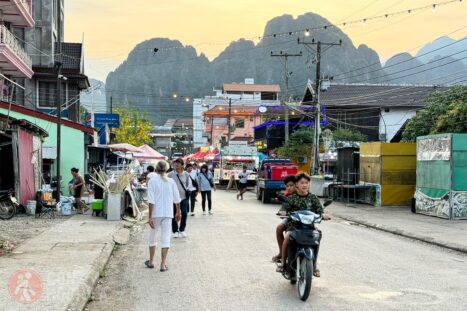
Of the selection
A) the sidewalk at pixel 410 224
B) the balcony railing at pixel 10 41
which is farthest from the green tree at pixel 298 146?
the balcony railing at pixel 10 41

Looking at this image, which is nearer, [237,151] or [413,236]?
[413,236]

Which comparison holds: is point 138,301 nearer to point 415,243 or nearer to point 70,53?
point 415,243

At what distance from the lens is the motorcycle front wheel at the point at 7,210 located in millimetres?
17938

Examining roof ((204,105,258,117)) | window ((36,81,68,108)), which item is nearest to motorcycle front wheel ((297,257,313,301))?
window ((36,81,68,108))

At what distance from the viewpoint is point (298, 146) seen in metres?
45.0

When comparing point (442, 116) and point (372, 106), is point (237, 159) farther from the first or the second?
point (442, 116)

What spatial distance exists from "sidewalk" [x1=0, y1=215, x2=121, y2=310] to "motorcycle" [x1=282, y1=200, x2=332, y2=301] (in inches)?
111

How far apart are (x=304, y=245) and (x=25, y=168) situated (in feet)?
51.7

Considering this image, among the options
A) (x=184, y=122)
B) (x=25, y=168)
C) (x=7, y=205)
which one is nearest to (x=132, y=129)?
(x=25, y=168)

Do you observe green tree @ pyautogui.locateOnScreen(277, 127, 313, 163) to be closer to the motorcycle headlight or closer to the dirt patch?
the dirt patch

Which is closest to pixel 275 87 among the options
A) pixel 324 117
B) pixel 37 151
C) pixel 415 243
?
pixel 324 117

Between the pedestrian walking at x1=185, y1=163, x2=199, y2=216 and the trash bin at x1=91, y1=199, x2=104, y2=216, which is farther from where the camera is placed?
the trash bin at x1=91, y1=199, x2=104, y2=216

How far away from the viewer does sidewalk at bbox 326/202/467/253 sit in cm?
1459

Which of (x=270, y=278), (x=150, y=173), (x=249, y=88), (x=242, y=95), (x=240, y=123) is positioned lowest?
(x=270, y=278)
